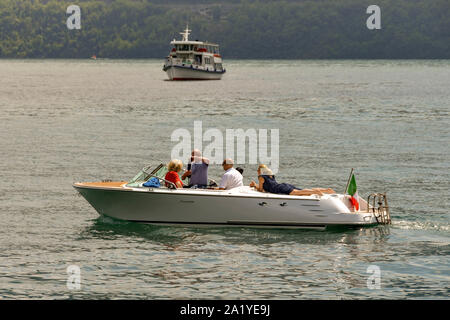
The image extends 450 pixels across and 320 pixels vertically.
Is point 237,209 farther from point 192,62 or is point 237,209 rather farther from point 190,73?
point 190,73

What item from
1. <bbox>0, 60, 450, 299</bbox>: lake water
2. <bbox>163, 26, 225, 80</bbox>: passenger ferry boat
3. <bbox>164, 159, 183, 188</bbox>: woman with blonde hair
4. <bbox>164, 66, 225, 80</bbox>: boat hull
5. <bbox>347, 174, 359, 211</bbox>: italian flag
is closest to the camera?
<bbox>0, 60, 450, 299</bbox>: lake water

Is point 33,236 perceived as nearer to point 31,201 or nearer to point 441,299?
point 31,201

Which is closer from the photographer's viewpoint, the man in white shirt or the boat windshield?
the man in white shirt

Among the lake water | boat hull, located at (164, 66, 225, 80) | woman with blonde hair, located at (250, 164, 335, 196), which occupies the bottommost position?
the lake water

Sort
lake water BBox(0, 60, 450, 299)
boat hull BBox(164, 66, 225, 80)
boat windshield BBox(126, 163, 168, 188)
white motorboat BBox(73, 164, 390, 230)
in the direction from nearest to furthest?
lake water BBox(0, 60, 450, 299), white motorboat BBox(73, 164, 390, 230), boat windshield BBox(126, 163, 168, 188), boat hull BBox(164, 66, 225, 80)

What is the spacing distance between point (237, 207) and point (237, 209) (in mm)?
53

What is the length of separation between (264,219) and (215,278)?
12.3 feet

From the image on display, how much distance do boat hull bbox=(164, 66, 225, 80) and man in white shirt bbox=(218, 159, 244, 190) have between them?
315 ft

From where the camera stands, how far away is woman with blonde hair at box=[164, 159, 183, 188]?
18880 mm

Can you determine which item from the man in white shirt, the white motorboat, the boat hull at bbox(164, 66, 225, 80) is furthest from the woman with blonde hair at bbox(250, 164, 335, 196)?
the boat hull at bbox(164, 66, 225, 80)

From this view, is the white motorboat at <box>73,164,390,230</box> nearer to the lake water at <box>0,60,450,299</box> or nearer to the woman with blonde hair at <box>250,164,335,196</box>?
the woman with blonde hair at <box>250,164,335,196</box>

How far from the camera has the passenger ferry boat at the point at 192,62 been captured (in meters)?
109

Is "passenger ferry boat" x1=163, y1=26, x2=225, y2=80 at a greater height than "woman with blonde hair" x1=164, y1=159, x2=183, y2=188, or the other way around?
"passenger ferry boat" x1=163, y1=26, x2=225, y2=80
